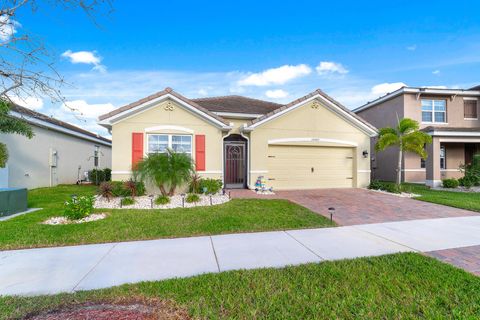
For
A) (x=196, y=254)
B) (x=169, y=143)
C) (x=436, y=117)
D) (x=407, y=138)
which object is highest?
(x=436, y=117)

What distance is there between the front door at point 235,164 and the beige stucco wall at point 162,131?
1111 millimetres

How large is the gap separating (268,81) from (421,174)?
13.5 meters

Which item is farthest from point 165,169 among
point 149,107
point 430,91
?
point 430,91

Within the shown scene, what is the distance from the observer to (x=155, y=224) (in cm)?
598

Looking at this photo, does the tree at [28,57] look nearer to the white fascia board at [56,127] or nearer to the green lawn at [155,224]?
the green lawn at [155,224]

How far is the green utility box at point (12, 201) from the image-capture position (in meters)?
6.86

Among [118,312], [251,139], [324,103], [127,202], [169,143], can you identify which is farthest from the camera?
[324,103]

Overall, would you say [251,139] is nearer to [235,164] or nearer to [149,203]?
[235,164]

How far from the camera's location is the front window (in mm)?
10477

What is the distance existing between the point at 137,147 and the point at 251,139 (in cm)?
533

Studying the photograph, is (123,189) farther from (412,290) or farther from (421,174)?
(421,174)

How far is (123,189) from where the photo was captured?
9344 millimetres

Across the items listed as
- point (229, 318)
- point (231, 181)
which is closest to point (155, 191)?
point (231, 181)

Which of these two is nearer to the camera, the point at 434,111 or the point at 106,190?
the point at 106,190
